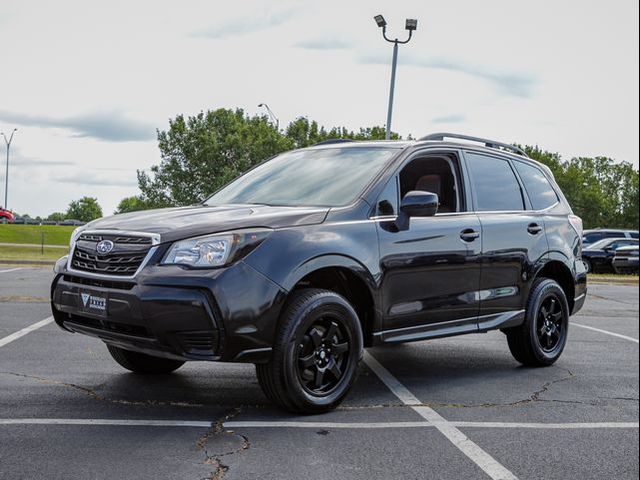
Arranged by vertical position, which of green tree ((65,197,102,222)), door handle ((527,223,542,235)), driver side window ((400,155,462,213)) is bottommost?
green tree ((65,197,102,222))

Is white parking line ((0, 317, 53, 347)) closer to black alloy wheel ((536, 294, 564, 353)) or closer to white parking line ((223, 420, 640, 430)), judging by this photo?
white parking line ((223, 420, 640, 430))

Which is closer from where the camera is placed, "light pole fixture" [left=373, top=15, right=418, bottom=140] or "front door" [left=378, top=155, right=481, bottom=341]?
"front door" [left=378, top=155, right=481, bottom=341]

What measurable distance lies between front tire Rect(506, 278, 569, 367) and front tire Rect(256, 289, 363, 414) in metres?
2.27

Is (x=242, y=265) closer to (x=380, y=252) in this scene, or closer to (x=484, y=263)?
(x=380, y=252)

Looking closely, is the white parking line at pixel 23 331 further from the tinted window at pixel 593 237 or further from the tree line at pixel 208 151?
the tree line at pixel 208 151

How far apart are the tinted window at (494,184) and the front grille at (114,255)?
9.69 feet

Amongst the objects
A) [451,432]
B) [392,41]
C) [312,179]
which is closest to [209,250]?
[312,179]

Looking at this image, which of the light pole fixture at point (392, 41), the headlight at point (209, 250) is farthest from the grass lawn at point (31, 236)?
the headlight at point (209, 250)

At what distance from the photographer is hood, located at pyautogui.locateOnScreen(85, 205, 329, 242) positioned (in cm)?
477

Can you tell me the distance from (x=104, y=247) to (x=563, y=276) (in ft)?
14.6

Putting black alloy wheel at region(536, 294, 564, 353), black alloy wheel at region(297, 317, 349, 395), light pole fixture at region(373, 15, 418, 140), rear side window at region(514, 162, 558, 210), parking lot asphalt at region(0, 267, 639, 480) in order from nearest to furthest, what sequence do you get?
parking lot asphalt at region(0, 267, 639, 480) < black alloy wheel at region(297, 317, 349, 395) < black alloy wheel at region(536, 294, 564, 353) < rear side window at region(514, 162, 558, 210) < light pole fixture at region(373, 15, 418, 140)

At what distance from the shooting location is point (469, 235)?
618 cm

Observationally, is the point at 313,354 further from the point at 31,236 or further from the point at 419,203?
the point at 31,236

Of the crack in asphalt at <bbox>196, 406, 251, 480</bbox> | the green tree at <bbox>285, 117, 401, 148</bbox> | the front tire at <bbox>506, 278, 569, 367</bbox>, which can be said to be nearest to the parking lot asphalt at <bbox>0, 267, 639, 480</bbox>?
the crack in asphalt at <bbox>196, 406, 251, 480</bbox>
